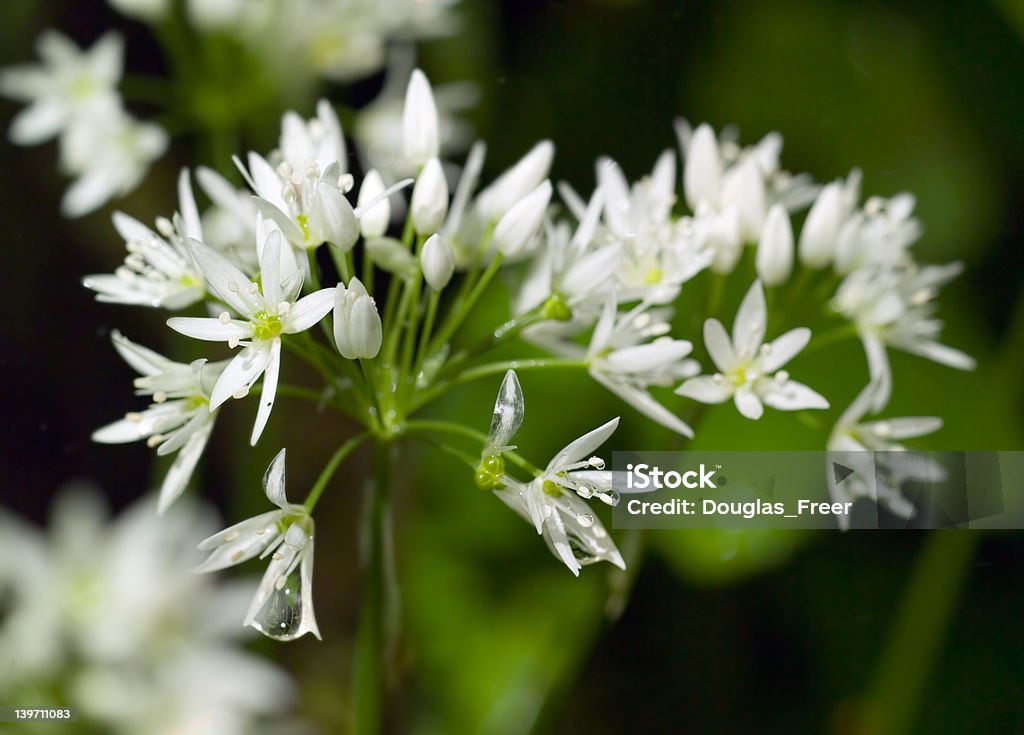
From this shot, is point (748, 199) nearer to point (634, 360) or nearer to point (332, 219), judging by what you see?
point (634, 360)

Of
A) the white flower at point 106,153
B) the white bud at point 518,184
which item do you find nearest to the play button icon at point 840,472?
the white bud at point 518,184

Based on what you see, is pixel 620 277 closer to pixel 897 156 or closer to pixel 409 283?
pixel 409 283

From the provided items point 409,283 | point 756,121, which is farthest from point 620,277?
point 756,121

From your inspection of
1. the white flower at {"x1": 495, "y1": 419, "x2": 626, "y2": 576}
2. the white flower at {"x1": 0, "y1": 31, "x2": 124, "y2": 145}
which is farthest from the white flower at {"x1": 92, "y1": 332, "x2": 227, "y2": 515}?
the white flower at {"x1": 0, "y1": 31, "x2": 124, "y2": 145}

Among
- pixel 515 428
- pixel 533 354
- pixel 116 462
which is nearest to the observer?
pixel 515 428

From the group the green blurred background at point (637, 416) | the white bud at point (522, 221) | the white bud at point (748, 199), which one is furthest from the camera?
the green blurred background at point (637, 416)

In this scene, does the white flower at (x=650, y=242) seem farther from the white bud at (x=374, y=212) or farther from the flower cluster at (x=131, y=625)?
the flower cluster at (x=131, y=625)
